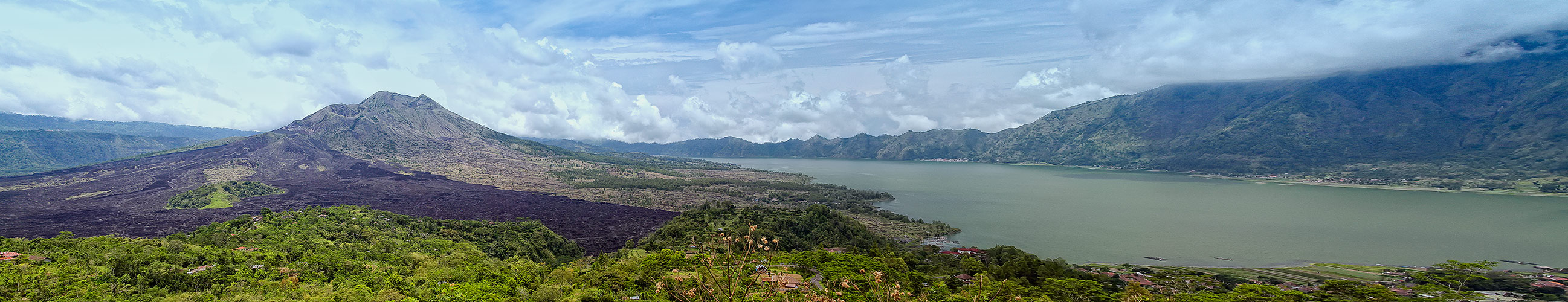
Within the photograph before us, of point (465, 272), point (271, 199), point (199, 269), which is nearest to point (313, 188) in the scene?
point (271, 199)

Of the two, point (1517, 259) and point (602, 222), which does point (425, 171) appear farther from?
point (1517, 259)

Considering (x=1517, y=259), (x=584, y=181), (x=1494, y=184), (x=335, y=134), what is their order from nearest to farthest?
(x=1517, y=259) < (x=1494, y=184) < (x=584, y=181) < (x=335, y=134)

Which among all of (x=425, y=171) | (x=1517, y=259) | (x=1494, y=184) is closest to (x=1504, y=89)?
(x=1494, y=184)

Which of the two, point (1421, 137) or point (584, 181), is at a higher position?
point (1421, 137)

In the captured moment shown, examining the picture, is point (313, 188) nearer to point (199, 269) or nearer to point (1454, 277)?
point (199, 269)

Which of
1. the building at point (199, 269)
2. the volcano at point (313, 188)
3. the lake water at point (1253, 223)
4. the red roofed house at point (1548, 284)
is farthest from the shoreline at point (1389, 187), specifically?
the building at point (199, 269)

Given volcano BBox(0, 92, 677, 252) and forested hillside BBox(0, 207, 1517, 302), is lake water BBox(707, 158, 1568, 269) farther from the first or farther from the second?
volcano BBox(0, 92, 677, 252)
